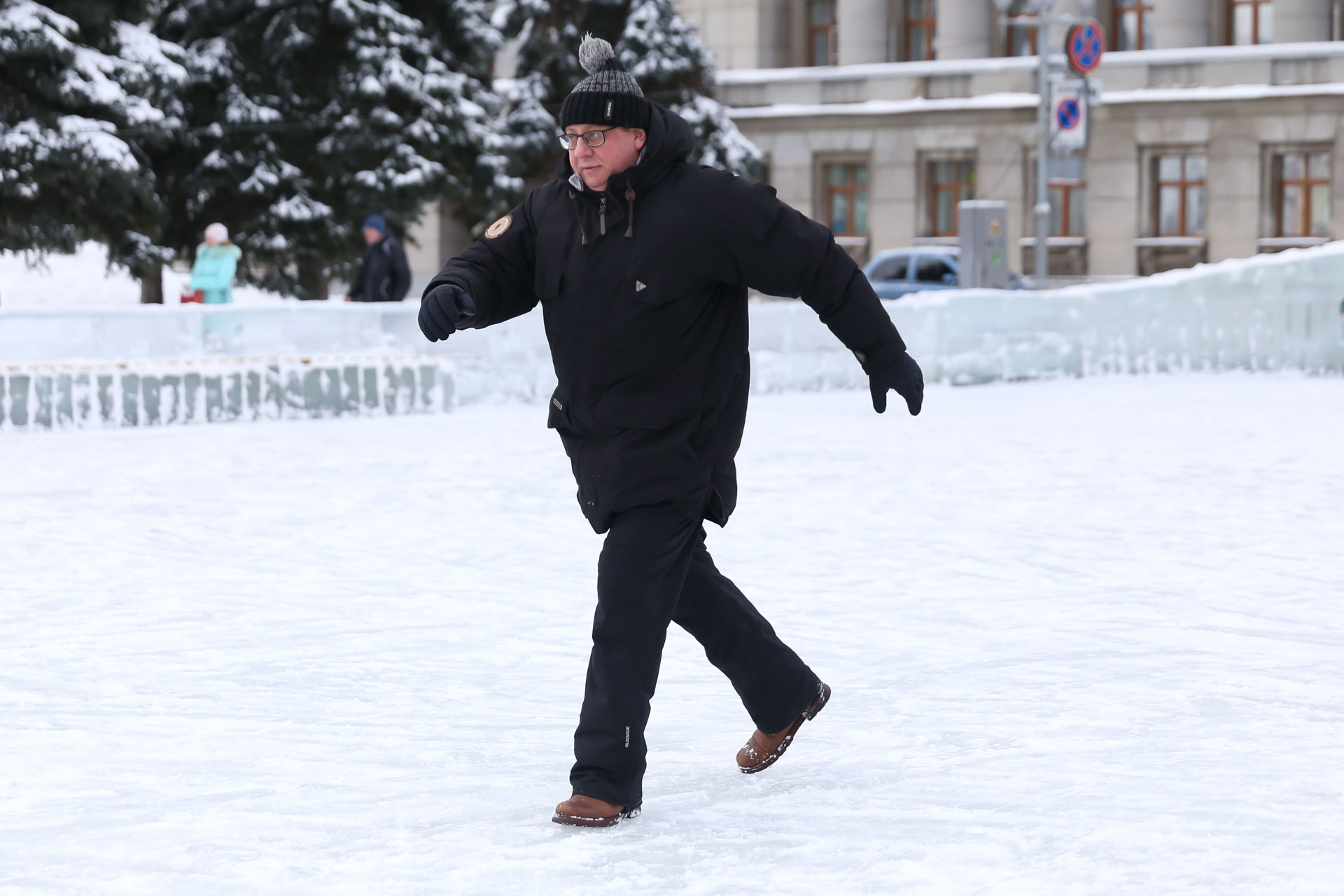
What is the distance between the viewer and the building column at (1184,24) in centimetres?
3903

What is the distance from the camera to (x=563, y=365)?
15.0ft

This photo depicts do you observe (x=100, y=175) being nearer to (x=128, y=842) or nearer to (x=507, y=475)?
(x=507, y=475)

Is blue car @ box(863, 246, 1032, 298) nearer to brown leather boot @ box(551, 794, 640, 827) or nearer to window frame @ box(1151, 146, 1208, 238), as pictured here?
window frame @ box(1151, 146, 1208, 238)

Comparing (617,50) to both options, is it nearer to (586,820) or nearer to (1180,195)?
(1180,195)

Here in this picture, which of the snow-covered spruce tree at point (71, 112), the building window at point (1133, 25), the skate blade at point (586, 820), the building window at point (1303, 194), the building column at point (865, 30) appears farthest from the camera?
the building column at point (865, 30)

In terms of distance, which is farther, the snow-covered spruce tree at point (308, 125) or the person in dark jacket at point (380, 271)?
the snow-covered spruce tree at point (308, 125)

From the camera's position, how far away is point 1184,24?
39125mm

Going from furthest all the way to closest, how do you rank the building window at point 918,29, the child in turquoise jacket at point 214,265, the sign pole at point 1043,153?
→ the building window at point 918,29 → the sign pole at point 1043,153 → the child in turquoise jacket at point 214,265

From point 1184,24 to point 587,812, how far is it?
37056mm

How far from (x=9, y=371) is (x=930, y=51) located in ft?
103

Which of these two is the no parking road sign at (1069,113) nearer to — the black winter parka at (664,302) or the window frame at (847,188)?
the window frame at (847,188)

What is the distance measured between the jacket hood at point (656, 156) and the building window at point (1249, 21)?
3698 centimetres

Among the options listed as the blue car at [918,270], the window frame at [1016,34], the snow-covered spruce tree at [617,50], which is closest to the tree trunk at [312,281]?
the snow-covered spruce tree at [617,50]

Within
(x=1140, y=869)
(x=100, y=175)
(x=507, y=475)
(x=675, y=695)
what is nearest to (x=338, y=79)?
(x=100, y=175)
